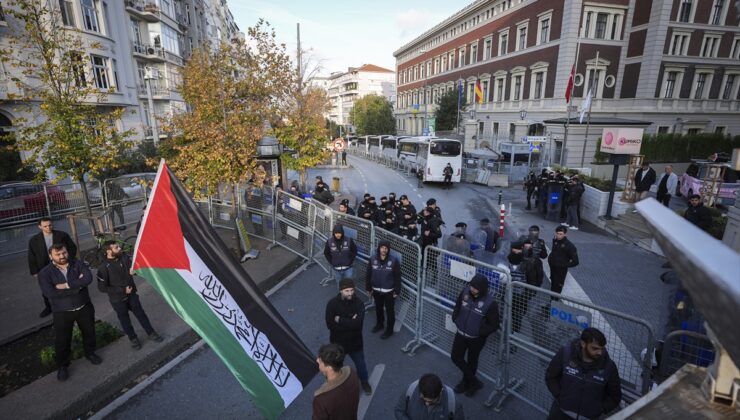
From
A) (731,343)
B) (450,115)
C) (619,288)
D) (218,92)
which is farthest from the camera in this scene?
(450,115)

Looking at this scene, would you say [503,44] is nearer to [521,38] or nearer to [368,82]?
[521,38]

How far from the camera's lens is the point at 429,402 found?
310 cm

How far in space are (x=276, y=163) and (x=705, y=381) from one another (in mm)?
15051

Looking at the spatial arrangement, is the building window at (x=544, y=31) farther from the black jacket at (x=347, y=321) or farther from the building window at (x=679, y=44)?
the black jacket at (x=347, y=321)

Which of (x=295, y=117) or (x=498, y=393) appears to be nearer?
(x=498, y=393)

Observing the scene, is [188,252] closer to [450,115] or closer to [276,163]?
[276,163]

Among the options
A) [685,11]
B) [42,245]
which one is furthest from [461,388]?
[685,11]

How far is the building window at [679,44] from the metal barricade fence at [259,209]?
3624 cm

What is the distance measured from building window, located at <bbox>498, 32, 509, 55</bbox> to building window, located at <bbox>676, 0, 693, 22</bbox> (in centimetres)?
1412

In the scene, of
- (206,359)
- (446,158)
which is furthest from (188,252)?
(446,158)

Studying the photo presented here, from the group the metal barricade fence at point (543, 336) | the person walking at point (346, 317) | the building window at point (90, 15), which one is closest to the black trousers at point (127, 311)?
the person walking at point (346, 317)

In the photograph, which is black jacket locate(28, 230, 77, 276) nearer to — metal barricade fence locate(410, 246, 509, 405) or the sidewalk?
the sidewalk

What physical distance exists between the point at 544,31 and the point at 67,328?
3927 cm

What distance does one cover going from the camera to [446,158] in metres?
23.4
